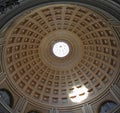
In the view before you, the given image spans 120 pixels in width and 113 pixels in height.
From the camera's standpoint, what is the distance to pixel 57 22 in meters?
30.9

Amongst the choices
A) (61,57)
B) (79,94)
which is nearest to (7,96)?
(79,94)

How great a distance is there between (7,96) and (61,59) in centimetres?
894

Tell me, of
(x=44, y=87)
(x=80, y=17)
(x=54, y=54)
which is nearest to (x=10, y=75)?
(x=44, y=87)

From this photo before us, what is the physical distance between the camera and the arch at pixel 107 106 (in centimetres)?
2858

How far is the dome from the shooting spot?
94.7ft

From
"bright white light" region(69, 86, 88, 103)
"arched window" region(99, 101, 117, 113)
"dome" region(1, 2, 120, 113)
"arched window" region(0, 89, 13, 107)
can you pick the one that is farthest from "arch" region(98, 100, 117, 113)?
"arched window" region(0, 89, 13, 107)

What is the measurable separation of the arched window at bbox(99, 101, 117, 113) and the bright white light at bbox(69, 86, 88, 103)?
247 cm

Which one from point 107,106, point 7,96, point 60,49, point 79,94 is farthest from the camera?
point 60,49

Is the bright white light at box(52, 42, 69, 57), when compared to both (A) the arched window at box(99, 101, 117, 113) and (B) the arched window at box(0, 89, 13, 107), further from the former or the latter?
(B) the arched window at box(0, 89, 13, 107)

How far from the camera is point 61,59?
34656 millimetres

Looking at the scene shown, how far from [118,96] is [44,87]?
8.90 metres

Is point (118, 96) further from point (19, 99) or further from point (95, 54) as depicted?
point (19, 99)

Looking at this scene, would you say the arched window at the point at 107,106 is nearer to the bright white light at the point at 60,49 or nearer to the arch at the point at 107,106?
the arch at the point at 107,106

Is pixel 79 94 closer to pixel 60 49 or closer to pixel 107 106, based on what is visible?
pixel 107 106
